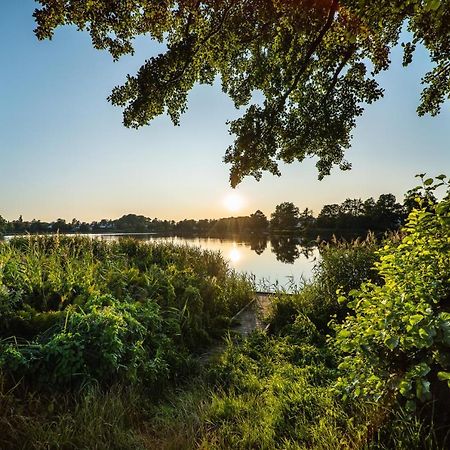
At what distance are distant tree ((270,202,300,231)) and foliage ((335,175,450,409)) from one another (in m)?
73.5

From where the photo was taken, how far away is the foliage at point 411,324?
2.08 m

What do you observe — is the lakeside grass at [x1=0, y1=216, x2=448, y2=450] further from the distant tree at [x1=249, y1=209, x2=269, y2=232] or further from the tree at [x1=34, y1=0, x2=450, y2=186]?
the distant tree at [x1=249, y1=209, x2=269, y2=232]

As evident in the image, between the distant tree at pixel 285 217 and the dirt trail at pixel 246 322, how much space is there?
223 ft

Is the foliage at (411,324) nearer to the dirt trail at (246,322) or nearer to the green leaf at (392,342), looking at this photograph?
the green leaf at (392,342)

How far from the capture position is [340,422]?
278 centimetres

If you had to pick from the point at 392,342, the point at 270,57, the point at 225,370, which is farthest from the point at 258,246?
the point at 392,342

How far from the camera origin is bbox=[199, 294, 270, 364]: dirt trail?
5.39 metres

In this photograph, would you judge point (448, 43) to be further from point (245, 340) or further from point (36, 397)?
point (36, 397)

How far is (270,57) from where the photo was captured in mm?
8188

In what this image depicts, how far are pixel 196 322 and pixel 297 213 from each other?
7467cm

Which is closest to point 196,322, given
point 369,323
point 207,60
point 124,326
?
point 124,326

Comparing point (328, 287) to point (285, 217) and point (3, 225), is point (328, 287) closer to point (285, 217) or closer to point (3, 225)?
point (3, 225)

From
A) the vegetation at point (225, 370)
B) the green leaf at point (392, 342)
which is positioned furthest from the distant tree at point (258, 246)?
the green leaf at point (392, 342)

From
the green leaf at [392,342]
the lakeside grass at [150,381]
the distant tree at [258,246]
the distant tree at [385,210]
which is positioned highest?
the distant tree at [385,210]
